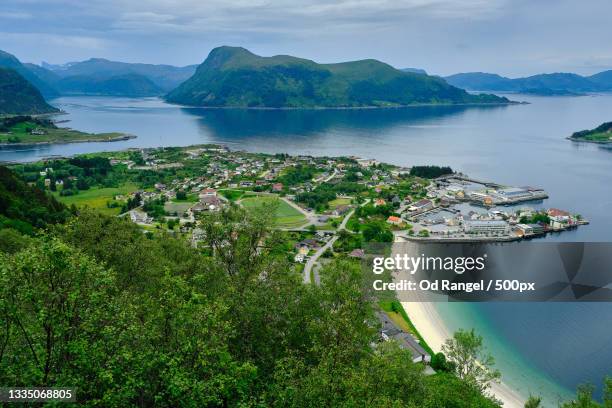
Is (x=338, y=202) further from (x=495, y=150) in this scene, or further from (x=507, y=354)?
(x=495, y=150)

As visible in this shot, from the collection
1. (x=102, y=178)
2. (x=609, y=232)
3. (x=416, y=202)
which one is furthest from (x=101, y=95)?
(x=609, y=232)

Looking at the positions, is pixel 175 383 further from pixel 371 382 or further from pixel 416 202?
pixel 416 202

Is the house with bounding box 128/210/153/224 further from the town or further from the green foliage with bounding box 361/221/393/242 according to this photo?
the green foliage with bounding box 361/221/393/242

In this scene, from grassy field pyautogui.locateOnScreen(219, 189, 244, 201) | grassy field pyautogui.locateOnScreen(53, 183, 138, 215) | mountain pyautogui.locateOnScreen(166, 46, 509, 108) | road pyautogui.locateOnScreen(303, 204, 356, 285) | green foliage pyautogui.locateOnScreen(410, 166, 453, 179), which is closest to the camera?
road pyautogui.locateOnScreen(303, 204, 356, 285)

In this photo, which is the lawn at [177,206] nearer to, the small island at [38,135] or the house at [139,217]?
the house at [139,217]

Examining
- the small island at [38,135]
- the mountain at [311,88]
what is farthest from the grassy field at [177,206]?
the mountain at [311,88]

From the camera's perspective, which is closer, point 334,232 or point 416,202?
point 334,232

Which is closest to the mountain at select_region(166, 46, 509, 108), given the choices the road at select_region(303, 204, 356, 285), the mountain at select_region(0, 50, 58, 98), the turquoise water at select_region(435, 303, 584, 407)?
the mountain at select_region(0, 50, 58, 98)
